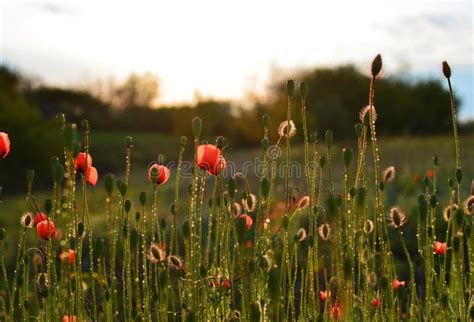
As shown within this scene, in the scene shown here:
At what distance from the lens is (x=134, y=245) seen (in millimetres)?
Result: 1761

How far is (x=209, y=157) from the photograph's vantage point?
1.95 metres

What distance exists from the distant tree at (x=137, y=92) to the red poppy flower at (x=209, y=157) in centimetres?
2907

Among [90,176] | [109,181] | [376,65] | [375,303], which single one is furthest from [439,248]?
[109,181]

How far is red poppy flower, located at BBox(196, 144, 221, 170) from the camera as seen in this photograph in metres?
1.93

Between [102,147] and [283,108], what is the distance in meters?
6.80

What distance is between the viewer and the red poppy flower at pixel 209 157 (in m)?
1.93

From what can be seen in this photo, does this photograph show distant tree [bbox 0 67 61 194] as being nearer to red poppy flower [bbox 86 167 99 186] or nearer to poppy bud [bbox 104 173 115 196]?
red poppy flower [bbox 86 167 99 186]

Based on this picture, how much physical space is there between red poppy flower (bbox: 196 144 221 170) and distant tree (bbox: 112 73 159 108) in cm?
2907

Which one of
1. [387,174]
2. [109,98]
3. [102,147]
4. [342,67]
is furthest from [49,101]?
[387,174]

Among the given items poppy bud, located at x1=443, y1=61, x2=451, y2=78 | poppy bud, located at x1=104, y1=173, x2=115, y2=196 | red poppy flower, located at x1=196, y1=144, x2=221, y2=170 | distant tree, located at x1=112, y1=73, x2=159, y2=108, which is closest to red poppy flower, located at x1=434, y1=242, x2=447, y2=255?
poppy bud, located at x1=443, y1=61, x2=451, y2=78

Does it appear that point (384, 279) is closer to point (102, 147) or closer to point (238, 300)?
point (238, 300)

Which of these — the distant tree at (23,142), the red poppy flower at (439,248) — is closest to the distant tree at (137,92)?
the distant tree at (23,142)

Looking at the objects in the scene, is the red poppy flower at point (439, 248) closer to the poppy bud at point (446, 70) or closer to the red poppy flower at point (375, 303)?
the red poppy flower at point (375, 303)

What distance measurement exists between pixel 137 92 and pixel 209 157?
30.0 metres
